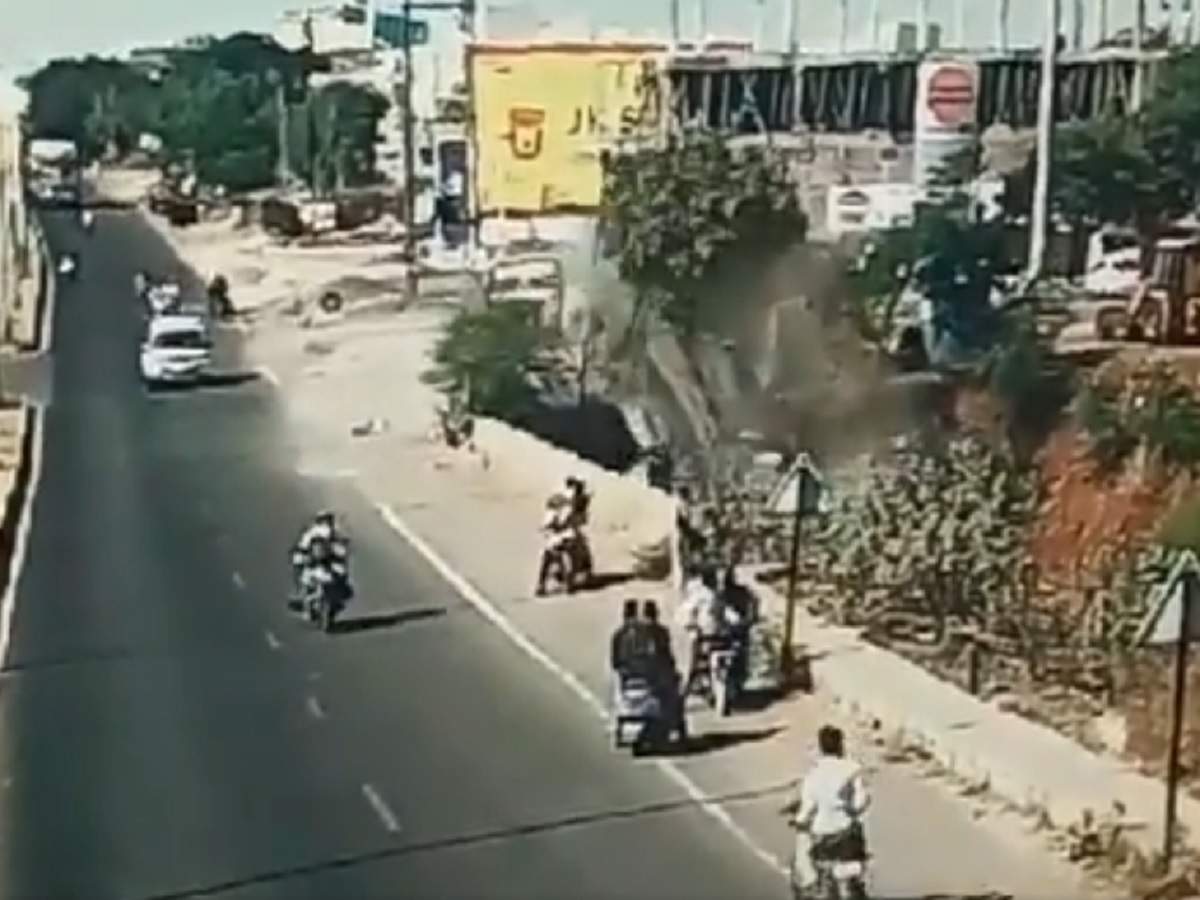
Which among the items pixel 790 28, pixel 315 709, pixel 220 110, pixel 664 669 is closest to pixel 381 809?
pixel 315 709

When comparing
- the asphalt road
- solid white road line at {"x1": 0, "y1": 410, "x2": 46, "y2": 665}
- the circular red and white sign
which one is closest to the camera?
the asphalt road

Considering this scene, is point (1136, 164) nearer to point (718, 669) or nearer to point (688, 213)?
point (688, 213)

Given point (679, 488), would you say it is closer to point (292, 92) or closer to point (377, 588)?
point (377, 588)

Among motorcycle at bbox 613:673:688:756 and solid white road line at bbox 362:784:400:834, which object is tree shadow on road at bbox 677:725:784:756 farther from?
solid white road line at bbox 362:784:400:834

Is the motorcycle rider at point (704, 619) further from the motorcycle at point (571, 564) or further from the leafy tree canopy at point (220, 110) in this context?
the leafy tree canopy at point (220, 110)

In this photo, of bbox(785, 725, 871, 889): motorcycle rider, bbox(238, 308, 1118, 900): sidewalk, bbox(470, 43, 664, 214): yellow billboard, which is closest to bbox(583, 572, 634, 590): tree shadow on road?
bbox(238, 308, 1118, 900): sidewalk

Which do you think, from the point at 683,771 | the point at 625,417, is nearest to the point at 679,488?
the point at 625,417
